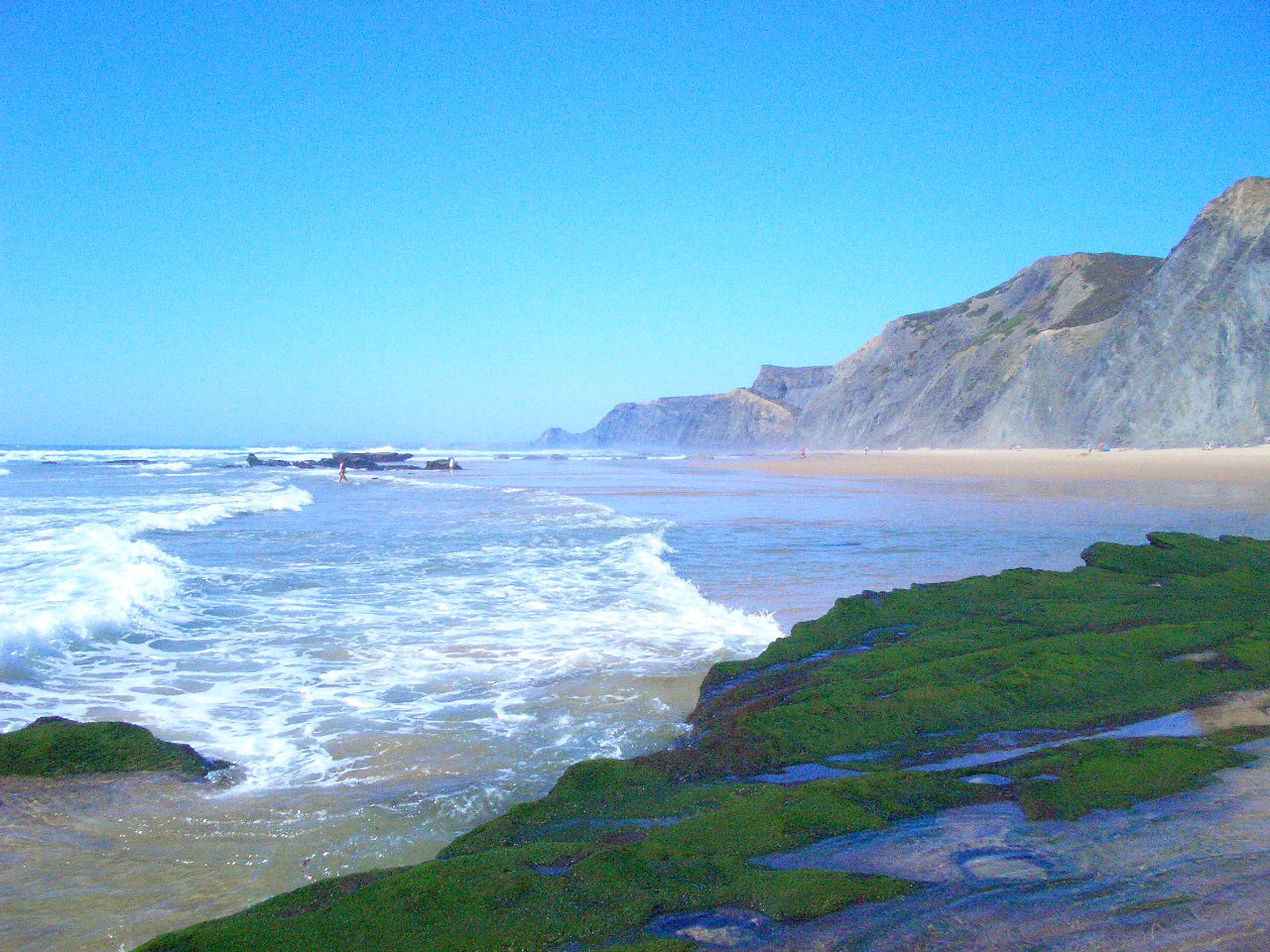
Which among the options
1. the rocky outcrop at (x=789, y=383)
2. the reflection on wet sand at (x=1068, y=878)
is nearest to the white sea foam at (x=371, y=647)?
the reflection on wet sand at (x=1068, y=878)

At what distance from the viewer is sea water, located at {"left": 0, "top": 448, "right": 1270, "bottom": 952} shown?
3.61 m

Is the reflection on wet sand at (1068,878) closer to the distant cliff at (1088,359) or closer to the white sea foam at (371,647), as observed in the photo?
the white sea foam at (371,647)

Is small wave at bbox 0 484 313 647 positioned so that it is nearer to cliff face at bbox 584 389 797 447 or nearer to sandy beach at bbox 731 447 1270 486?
sandy beach at bbox 731 447 1270 486

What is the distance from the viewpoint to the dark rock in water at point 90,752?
4.27 m

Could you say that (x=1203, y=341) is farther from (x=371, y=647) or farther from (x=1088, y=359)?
(x=371, y=647)

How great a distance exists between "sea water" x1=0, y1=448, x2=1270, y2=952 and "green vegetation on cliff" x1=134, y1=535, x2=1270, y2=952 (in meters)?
0.76

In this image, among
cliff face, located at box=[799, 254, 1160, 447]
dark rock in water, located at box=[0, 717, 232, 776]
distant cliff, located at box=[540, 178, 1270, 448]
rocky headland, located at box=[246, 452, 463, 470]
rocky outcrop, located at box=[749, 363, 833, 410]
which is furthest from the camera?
→ rocky outcrop, located at box=[749, 363, 833, 410]

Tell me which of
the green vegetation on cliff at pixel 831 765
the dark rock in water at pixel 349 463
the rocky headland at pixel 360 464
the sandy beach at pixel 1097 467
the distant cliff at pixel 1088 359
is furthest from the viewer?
the dark rock in water at pixel 349 463

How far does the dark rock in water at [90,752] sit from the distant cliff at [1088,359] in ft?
138

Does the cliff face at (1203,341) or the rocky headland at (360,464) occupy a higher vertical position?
the cliff face at (1203,341)

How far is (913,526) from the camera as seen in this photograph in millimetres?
15031

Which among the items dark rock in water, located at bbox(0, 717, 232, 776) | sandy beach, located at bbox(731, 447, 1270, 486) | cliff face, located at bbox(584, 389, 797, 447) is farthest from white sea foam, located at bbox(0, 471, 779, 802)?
cliff face, located at bbox(584, 389, 797, 447)

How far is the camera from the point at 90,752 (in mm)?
4395

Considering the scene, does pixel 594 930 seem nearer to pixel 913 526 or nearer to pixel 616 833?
pixel 616 833
